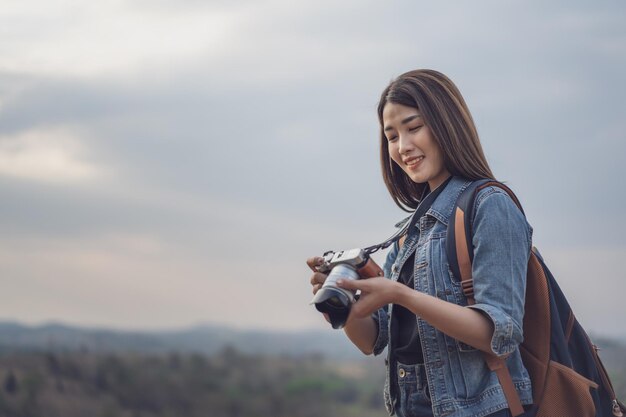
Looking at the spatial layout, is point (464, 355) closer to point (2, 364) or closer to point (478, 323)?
point (478, 323)

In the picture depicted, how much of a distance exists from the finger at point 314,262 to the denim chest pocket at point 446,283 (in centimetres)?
36

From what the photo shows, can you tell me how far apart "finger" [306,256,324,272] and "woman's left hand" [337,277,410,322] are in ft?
0.88

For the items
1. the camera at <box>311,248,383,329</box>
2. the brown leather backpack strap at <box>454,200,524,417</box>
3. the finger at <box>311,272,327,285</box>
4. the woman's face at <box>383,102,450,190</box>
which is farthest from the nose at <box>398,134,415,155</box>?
the finger at <box>311,272,327,285</box>

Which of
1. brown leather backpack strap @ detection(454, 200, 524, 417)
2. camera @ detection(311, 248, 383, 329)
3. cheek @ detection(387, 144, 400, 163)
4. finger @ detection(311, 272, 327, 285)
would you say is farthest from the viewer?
cheek @ detection(387, 144, 400, 163)

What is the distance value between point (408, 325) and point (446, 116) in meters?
0.70

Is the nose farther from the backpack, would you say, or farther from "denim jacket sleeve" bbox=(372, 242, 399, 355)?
"denim jacket sleeve" bbox=(372, 242, 399, 355)

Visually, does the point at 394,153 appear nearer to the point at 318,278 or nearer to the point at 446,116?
the point at 446,116

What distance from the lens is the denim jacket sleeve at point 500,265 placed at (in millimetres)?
2736

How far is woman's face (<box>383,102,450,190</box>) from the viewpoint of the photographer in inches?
120

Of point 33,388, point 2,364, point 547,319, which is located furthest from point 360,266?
point 2,364

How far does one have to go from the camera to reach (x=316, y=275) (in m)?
2.90

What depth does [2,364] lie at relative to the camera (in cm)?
1427

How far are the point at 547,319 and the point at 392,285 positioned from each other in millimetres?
545

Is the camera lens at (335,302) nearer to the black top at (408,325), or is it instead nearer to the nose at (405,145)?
the black top at (408,325)
